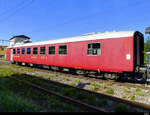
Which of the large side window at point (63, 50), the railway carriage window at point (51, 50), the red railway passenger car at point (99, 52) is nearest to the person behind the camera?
the red railway passenger car at point (99, 52)

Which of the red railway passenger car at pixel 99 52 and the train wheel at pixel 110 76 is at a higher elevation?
the red railway passenger car at pixel 99 52

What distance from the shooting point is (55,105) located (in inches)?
170

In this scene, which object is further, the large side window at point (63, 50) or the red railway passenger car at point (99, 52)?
the large side window at point (63, 50)

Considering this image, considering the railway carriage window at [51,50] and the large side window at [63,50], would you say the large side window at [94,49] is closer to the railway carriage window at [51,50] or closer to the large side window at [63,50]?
the large side window at [63,50]

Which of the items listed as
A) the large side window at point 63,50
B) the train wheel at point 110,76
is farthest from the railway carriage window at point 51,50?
the train wheel at point 110,76

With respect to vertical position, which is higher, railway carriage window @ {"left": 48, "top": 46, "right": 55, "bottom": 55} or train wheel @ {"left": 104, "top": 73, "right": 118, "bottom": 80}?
railway carriage window @ {"left": 48, "top": 46, "right": 55, "bottom": 55}

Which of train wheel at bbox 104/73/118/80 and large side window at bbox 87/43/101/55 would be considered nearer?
train wheel at bbox 104/73/118/80

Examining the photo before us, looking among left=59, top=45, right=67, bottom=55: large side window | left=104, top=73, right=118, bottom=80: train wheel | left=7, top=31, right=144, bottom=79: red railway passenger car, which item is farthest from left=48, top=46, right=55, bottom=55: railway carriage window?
left=104, top=73, right=118, bottom=80: train wheel

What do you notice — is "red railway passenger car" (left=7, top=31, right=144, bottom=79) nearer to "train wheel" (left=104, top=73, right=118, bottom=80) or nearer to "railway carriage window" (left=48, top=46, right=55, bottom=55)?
"railway carriage window" (left=48, top=46, right=55, bottom=55)

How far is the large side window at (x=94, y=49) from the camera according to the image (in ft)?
27.5

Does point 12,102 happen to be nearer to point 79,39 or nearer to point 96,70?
point 96,70

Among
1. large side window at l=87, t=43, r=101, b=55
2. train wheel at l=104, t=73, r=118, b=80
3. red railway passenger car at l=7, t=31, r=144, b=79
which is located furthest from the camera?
large side window at l=87, t=43, r=101, b=55

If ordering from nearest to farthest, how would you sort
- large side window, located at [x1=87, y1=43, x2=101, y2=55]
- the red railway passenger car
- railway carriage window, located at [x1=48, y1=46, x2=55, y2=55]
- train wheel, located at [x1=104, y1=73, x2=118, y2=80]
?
the red railway passenger car
train wheel, located at [x1=104, y1=73, x2=118, y2=80]
large side window, located at [x1=87, y1=43, x2=101, y2=55]
railway carriage window, located at [x1=48, y1=46, x2=55, y2=55]

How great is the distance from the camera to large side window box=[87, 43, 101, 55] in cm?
839
